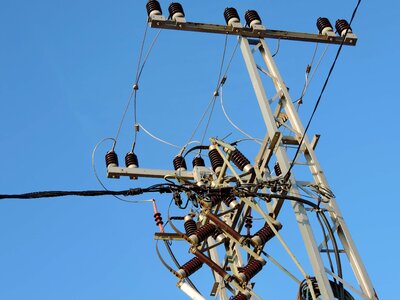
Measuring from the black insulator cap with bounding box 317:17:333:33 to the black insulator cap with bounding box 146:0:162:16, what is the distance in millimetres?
2436

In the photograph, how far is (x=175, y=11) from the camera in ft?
44.7

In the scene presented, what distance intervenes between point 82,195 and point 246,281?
2500 mm

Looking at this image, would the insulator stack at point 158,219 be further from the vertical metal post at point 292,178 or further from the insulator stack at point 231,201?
the vertical metal post at point 292,178

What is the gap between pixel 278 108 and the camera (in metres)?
12.8

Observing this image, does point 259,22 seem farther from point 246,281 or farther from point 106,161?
point 246,281

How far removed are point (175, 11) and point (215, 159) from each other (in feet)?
7.26

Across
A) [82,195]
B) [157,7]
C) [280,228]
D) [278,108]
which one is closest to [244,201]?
[280,228]

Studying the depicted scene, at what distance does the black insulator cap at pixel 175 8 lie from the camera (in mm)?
13617

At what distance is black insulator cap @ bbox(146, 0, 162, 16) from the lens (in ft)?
44.6

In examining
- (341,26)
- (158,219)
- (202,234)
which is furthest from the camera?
(341,26)

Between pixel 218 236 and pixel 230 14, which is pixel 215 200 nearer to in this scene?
pixel 218 236

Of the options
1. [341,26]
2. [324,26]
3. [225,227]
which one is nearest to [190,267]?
[225,227]

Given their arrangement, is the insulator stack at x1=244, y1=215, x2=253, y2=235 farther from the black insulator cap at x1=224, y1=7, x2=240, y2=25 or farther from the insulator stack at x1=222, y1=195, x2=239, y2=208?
the black insulator cap at x1=224, y1=7, x2=240, y2=25

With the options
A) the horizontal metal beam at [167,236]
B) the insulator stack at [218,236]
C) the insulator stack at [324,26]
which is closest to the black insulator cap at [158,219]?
the horizontal metal beam at [167,236]
